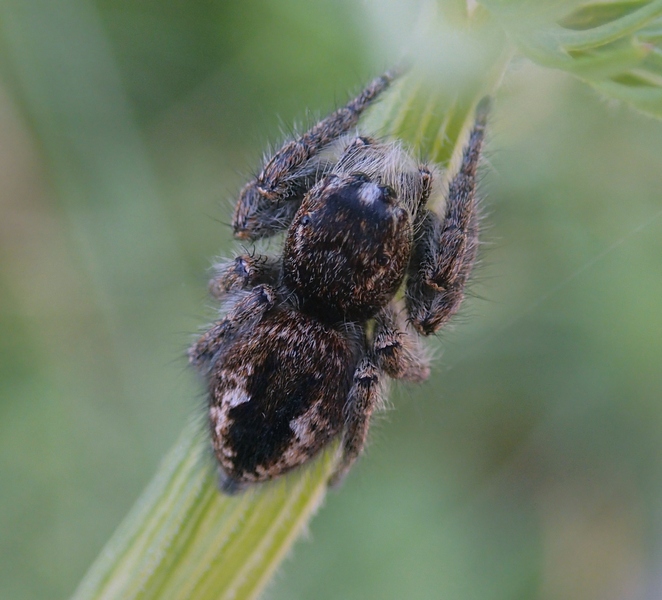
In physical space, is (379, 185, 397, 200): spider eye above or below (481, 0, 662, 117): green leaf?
below

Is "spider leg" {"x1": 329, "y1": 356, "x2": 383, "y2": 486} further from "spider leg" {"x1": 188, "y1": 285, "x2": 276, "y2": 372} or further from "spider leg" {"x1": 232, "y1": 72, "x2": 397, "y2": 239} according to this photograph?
"spider leg" {"x1": 232, "y1": 72, "x2": 397, "y2": 239}

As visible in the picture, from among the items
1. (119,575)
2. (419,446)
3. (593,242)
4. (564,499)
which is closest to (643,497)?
(564,499)

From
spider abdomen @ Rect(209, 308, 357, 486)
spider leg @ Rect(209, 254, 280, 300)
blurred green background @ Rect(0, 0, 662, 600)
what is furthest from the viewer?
blurred green background @ Rect(0, 0, 662, 600)

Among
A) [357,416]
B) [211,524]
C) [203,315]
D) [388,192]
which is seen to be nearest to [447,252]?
[388,192]

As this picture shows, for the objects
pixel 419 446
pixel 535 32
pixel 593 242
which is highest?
pixel 535 32

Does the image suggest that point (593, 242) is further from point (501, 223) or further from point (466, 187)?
point (466, 187)

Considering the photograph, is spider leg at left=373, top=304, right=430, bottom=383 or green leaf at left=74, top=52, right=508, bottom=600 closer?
green leaf at left=74, top=52, right=508, bottom=600

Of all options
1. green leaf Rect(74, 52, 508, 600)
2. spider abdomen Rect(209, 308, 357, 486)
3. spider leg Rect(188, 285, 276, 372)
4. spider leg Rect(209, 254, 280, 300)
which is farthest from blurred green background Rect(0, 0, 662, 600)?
green leaf Rect(74, 52, 508, 600)
